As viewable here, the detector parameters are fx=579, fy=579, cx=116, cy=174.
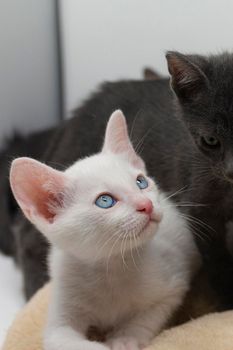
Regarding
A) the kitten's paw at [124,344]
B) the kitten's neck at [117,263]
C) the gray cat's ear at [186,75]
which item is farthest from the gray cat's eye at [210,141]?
the kitten's paw at [124,344]

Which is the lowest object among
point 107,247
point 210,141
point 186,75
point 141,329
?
point 141,329

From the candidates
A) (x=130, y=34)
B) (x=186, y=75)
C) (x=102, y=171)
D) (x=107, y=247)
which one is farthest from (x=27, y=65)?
(x=107, y=247)

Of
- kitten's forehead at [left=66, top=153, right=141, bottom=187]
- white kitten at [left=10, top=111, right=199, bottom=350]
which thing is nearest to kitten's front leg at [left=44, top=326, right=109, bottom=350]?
white kitten at [left=10, top=111, right=199, bottom=350]

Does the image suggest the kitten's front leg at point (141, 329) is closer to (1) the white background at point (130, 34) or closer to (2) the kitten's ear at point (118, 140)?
(2) the kitten's ear at point (118, 140)

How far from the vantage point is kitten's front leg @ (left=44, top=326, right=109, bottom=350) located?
4.71ft

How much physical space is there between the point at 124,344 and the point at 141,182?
0.42 m

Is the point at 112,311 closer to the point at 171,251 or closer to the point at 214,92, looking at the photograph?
the point at 171,251

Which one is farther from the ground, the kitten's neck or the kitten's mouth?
the kitten's mouth

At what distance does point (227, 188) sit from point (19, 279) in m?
0.97

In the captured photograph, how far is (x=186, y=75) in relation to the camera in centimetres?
169

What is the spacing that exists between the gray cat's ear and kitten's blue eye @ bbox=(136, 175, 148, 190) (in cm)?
35

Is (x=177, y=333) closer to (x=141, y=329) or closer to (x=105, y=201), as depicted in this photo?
(x=141, y=329)

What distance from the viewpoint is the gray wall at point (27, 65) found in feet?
9.77

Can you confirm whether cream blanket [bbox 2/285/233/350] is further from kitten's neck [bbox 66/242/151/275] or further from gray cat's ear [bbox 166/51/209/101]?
gray cat's ear [bbox 166/51/209/101]
